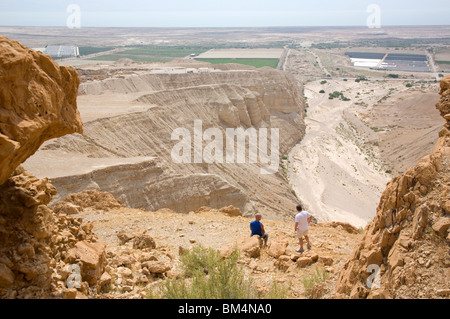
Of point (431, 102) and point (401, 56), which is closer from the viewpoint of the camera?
point (431, 102)

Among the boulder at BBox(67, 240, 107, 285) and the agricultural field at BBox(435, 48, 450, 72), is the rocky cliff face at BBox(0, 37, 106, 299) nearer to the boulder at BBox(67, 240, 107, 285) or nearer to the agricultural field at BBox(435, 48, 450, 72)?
the boulder at BBox(67, 240, 107, 285)

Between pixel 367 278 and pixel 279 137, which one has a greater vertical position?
pixel 367 278

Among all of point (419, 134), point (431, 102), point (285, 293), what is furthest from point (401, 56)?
point (285, 293)

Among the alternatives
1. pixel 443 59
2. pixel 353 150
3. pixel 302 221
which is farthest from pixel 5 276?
pixel 443 59

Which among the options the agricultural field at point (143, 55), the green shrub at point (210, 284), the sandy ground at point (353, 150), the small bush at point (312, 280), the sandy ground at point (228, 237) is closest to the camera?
the green shrub at point (210, 284)

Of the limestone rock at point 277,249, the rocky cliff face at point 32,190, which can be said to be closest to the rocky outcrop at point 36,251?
the rocky cliff face at point 32,190

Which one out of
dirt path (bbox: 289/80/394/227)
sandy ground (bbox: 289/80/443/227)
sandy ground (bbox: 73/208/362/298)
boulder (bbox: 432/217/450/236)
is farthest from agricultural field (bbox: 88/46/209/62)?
boulder (bbox: 432/217/450/236)

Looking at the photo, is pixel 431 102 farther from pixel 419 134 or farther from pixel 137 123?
pixel 137 123

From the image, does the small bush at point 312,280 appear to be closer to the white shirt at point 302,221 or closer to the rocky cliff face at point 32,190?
the white shirt at point 302,221
